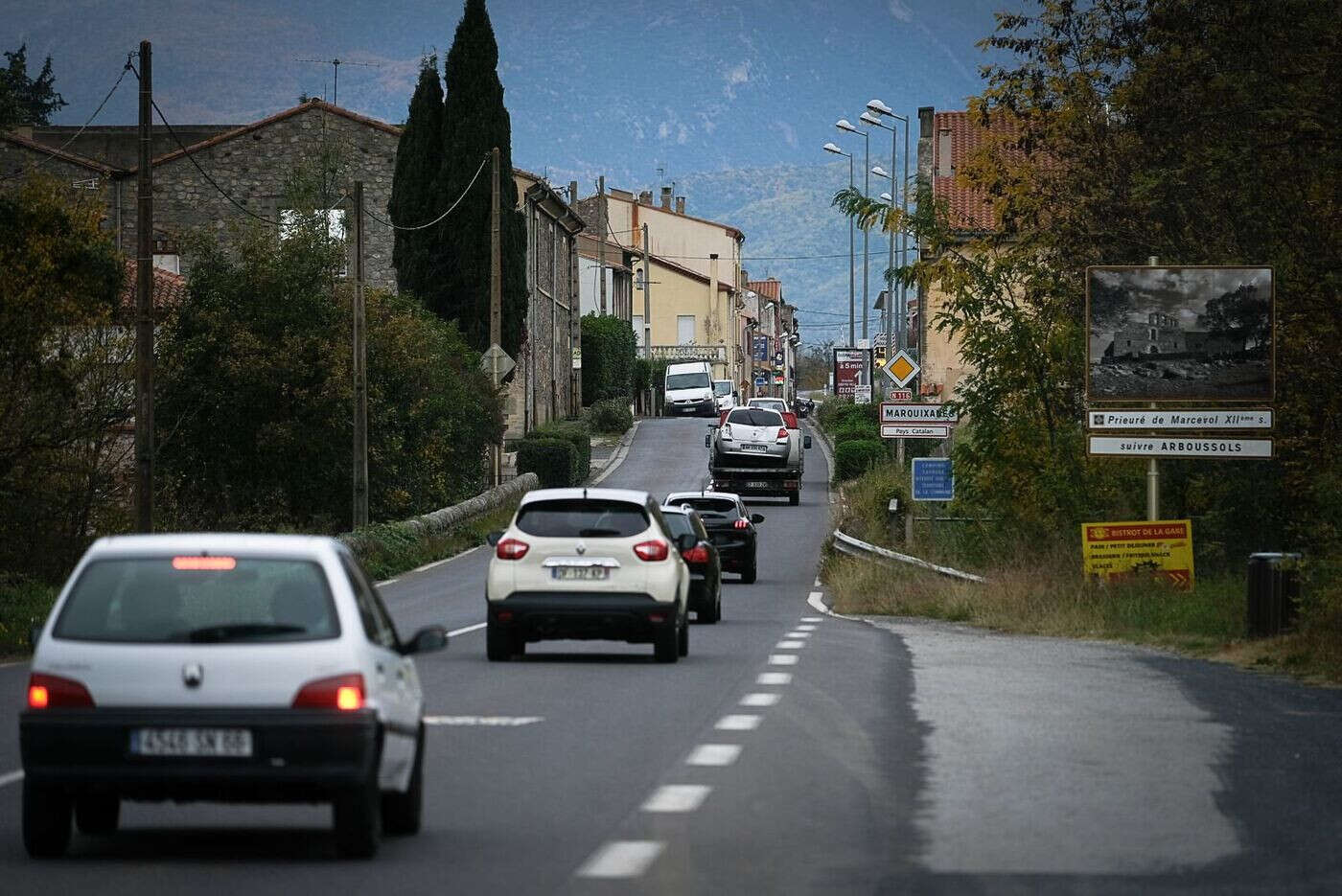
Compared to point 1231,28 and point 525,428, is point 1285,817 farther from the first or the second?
point 525,428

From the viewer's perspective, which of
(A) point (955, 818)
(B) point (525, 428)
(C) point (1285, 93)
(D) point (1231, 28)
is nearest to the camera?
(A) point (955, 818)

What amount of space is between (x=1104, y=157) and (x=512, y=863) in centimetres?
2587

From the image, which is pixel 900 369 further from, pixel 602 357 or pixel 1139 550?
pixel 602 357

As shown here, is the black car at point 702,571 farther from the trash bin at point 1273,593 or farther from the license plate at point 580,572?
the trash bin at point 1273,593

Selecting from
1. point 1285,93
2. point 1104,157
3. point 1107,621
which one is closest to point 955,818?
point 1285,93

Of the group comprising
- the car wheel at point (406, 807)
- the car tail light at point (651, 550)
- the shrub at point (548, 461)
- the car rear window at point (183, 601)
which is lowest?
the car wheel at point (406, 807)

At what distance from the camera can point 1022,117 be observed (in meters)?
35.4

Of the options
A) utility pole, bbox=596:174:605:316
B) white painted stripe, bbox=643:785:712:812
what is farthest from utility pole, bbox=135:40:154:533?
utility pole, bbox=596:174:605:316

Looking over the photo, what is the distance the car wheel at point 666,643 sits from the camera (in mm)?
20062

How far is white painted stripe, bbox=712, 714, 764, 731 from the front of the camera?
14.6 m

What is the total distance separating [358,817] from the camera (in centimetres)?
919

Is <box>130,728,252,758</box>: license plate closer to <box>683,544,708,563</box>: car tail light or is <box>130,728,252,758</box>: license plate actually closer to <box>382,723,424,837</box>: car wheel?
<box>382,723,424,837</box>: car wheel

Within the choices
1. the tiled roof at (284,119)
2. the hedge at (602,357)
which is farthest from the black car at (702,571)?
the hedge at (602,357)

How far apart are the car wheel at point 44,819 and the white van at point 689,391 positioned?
9395 centimetres
